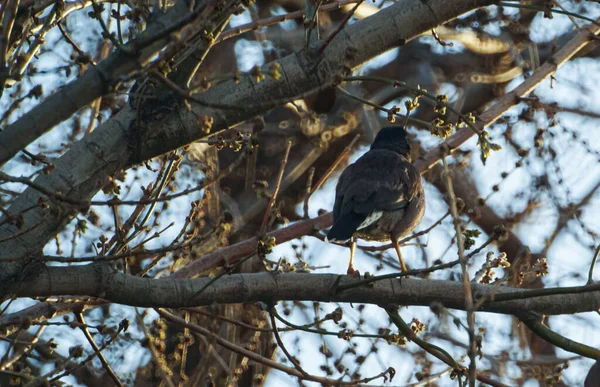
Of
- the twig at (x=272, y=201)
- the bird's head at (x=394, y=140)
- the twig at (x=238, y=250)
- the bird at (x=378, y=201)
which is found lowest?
the twig at (x=272, y=201)

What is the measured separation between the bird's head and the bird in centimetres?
42

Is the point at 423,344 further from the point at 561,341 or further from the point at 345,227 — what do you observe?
the point at 345,227

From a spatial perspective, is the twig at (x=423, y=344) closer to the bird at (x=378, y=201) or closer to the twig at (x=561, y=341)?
the twig at (x=561, y=341)

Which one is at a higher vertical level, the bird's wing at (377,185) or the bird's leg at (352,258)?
the bird's wing at (377,185)

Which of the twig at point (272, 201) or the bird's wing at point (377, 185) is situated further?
the bird's wing at point (377, 185)

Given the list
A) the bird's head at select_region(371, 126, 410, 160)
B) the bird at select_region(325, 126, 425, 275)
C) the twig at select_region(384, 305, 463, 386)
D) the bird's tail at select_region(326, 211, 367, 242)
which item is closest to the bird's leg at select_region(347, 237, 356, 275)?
the bird at select_region(325, 126, 425, 275)

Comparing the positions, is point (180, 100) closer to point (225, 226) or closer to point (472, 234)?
point (225, 226)

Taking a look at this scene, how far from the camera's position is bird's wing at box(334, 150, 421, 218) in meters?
5.44

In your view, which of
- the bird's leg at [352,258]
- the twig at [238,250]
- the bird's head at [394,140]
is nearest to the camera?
the twig at [238,250]

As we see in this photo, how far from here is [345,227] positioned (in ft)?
16.8

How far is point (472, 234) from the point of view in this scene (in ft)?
10.8

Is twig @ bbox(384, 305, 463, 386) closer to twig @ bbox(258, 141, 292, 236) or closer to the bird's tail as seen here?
twig @ bbox(258, 141, 292, 236)

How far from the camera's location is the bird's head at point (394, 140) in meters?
6.71

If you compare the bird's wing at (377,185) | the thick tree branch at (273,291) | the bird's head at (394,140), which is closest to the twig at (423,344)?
the thick tree branch at (273,291)
